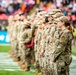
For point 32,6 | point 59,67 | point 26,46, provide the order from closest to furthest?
point 59,67, point 26,46, point 32,6

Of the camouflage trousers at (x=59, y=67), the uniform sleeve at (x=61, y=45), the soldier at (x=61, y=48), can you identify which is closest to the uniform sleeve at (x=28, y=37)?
the camouflage trousers at (x=59, y=67)

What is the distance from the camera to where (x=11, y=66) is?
15.5 meters

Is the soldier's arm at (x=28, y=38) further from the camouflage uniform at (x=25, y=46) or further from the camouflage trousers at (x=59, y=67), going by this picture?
the camouflage trousers at (x=59, y=67)

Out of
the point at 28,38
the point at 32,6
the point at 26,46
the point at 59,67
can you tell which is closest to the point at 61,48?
the point at 59,67

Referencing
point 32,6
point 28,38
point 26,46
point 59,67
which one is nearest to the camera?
point 59,67

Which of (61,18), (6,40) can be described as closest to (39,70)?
(61,18)

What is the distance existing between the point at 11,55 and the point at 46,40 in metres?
8.44

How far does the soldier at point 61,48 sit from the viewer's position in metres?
10.4

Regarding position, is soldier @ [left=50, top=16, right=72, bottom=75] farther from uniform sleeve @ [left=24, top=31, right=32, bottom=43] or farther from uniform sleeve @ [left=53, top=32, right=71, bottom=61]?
uniform sleeve @ [left=24, top=31, right=32, bottom=43]

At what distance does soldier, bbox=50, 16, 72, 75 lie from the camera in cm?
1038

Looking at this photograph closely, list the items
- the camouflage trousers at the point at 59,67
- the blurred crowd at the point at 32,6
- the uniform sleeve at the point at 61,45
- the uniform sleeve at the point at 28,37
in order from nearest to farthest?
the uniform sleeve at the point at 61,45 < the camouflage trousers at the point at 59,67 < the uniform sleeve at the point at 28,37 < the blurred crowd at the point at 32,6

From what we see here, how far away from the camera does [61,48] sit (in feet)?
34.3

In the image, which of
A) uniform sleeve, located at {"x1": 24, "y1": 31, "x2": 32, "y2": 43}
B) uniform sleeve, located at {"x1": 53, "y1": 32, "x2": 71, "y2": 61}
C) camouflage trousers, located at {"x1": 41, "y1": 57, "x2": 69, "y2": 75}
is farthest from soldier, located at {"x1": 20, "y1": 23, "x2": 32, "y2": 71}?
uniform sleeve, located at {"x1": 53, "y1": 32, "x2": 71, "y2": 61}

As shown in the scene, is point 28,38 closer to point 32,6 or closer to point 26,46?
point 26,46
